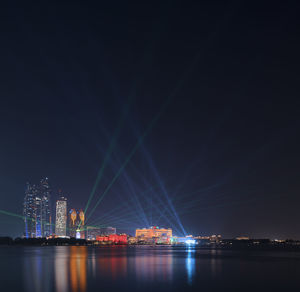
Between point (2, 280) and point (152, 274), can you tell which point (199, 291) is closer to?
point (152, 274)

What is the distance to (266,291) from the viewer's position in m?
25.5

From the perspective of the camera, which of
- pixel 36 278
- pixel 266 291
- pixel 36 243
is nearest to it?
pixel 266 291

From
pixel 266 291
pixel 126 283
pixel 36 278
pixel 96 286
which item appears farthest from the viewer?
pixel 36 278

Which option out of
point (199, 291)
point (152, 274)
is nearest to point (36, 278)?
point (152, 274)

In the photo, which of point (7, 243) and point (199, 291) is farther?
point (7, 243)

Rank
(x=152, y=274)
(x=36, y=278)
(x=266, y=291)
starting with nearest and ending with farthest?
(x=266, y=291) < (x=36, y=278) < (x=152, y=274)

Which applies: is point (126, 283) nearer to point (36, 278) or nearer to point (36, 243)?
point (36, 278)

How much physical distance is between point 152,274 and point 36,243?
177m

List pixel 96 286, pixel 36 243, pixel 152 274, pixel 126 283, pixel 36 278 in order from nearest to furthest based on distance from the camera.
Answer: pixel 96 286 → pixel 126 283 → pixel 36 278 → pixel 152 274 → pixel 36 243

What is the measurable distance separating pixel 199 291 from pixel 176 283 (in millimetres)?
4242

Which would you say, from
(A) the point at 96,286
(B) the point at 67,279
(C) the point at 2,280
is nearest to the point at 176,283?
(A) the point at 96,286

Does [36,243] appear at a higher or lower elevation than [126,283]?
lower

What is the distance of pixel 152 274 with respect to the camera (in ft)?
117

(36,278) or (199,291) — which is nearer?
(199,291)
